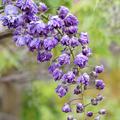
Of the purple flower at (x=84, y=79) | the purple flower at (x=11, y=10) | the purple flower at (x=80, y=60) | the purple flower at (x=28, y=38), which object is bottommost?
the purple flower at (x=84, y=79)

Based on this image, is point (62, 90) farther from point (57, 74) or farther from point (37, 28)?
point (37, 28)

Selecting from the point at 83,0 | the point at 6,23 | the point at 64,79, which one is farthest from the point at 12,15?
the point at 83,0

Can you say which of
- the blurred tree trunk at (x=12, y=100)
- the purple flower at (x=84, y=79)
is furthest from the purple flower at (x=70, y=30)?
the blurred tree trunk at (x=12, y=100)

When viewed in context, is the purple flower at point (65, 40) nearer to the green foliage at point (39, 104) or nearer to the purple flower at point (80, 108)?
the purple flower at point (80, 108)

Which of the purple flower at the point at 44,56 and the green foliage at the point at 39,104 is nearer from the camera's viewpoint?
the purple flower at the point at 44,56

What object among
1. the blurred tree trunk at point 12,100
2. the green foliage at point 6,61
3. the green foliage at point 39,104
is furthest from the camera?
the blurred tree trunk at point 12,100

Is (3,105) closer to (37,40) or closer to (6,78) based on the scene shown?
(6,78)

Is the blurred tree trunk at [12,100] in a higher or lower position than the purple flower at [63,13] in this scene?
higher

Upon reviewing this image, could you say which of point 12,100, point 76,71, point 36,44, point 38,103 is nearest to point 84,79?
point 76,71
